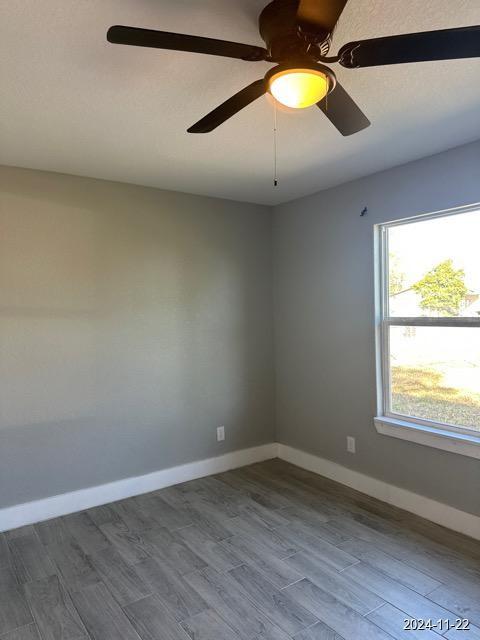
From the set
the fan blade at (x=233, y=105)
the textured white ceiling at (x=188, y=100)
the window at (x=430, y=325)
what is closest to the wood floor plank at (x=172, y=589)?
the window at (x=430, y=325)

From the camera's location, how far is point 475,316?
266 cm

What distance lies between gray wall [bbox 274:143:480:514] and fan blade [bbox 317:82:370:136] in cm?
131

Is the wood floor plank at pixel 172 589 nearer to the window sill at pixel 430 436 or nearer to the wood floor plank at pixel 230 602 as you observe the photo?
the wood floor plank at pixel 230 602

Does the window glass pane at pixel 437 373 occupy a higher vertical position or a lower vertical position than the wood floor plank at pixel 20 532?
higher

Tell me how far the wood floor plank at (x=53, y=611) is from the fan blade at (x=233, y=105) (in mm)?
2249

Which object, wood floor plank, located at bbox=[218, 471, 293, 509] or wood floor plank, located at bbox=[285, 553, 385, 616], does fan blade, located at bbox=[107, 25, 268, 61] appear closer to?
wood floor plank, located at bbox=[285, 553, 385, 616]

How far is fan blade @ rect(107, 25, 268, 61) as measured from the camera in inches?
45.7

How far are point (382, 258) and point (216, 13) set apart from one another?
2173 mm

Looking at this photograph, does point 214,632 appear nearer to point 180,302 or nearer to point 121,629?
point 121,629

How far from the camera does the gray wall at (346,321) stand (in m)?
2.74

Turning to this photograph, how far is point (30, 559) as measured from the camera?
2.49 meters

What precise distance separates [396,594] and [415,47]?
235 centimetres

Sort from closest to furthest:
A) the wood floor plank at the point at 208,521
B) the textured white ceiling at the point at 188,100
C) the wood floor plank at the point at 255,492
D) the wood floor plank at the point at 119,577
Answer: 1. the textured white ceiling at the point at 188,100
2. the wood floor plank at the point at 119,577
3. the wood floor plank at the point at 208,521
4. the wood floor plank at the point at 255,492

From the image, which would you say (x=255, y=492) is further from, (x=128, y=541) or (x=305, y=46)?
(x=305, y=46)
